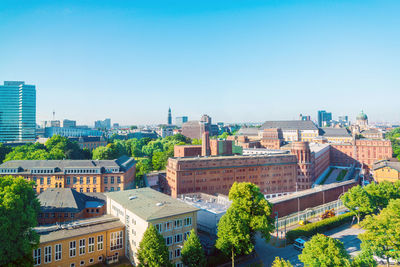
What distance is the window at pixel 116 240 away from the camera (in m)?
38.1

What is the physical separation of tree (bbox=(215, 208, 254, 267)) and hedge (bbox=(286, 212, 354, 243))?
1446cm

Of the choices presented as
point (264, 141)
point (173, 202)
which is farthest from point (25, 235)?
point (264, 141)

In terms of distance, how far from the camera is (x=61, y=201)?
5147 cm

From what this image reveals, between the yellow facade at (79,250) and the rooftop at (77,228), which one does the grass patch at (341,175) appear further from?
the yellow facade at (79,250)

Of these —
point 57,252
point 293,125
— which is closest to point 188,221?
point 57,252

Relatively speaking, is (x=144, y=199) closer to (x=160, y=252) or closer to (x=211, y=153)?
(x=160, y=252)

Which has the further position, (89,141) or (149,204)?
(89,141)

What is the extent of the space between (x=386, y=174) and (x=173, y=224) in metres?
83.0

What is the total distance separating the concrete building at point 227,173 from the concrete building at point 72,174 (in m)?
14.6

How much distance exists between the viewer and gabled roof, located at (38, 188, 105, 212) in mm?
50041

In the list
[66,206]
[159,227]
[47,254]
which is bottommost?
[47,254]

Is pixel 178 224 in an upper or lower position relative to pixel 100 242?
upper

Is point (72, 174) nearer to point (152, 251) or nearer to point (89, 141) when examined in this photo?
point (152, 251)

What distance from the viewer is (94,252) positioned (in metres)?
36.5
